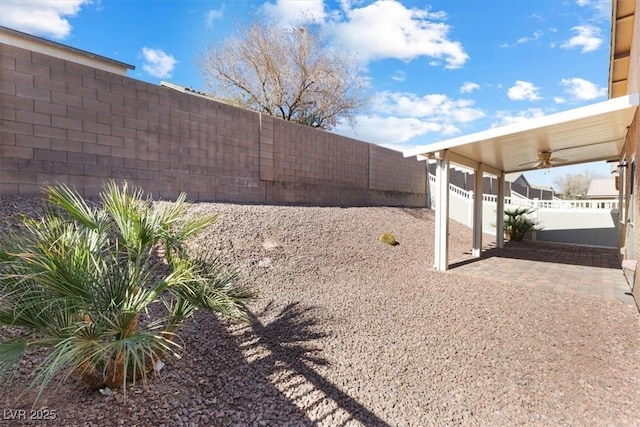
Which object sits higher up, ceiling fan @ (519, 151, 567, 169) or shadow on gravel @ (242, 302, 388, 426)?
ceiling fan @ (519, 151, 567, 169)

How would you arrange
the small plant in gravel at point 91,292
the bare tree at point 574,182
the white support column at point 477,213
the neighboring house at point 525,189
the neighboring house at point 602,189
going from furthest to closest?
1. the bare tree at point 574,182
2. the neighboring house at point 602,189
3. the neighboring house at point 525,189
4. the white support column at point 477,213
5. the small plant in gravel at point 91,292

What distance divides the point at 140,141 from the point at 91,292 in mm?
5977

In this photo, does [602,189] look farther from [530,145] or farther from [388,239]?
[388,239]

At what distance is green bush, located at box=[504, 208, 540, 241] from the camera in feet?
43.8

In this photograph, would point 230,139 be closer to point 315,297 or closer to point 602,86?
point 315,297

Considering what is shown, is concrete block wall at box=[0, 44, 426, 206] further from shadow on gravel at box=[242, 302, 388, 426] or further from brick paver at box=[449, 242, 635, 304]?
brick paver at box=[449, 242, 635, 304]

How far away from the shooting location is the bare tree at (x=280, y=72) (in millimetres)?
15414

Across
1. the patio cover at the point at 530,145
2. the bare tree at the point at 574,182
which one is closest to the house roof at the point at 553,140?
the patio cover at the point at 530,145

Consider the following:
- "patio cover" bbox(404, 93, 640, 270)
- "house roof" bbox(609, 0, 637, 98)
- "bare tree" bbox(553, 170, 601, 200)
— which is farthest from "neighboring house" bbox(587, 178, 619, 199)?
"house roof" bbox(609, 0, 637, 98)

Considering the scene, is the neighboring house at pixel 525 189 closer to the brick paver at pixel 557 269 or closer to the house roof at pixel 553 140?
the brick paver at pixel 557 269

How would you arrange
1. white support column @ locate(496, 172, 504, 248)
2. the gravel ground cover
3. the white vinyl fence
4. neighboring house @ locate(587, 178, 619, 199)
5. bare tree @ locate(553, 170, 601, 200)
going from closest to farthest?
the gravel ground cover
white support column @ locate(496, 172, 504, 248)
the white vinyl fence
neighboring house @ locate(587, 178, 619, 199)
bare tree @ locate(553, 170, 601, 200)

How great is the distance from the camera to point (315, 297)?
516 centimetres

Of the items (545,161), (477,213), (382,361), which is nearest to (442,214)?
(477,213)

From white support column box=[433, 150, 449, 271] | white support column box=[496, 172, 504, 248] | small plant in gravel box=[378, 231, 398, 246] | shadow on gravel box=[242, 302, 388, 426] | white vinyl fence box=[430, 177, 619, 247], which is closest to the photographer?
shadow on gravel box=[242, 302, 388, 426]
